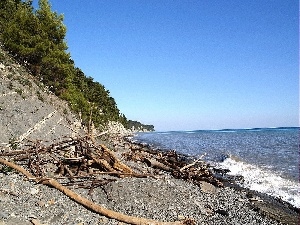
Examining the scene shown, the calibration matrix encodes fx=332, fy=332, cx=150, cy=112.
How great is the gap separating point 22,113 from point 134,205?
47.0 feet

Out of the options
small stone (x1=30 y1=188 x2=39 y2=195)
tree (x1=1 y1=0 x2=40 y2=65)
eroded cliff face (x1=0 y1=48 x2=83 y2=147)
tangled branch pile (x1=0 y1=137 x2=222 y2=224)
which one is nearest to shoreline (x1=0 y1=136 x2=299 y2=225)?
small stone (x1=30 y1=188 x2=39 y2=195)

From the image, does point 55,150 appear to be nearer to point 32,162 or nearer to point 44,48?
point 32,162

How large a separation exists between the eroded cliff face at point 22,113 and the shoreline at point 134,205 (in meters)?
4.52

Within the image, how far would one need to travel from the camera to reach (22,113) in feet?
74.2

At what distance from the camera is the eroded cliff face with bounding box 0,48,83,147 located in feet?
62.8

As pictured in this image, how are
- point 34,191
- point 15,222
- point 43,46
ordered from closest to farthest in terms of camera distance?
1. point 15,222
2. point 34,191
3. point 43,46

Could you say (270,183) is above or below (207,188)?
below

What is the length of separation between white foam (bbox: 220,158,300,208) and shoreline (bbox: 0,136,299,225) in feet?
9.58

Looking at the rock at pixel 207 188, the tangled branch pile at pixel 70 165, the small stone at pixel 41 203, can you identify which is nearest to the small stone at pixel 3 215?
the small stone at pixel 41 203

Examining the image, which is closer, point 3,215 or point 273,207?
point 3,215

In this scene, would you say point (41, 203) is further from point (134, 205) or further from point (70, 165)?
point (70, 165)

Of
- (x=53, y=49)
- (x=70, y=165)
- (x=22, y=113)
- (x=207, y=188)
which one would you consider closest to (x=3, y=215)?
(x=70, y=165)

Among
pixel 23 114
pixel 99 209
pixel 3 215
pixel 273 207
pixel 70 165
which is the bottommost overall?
pixel 273 207

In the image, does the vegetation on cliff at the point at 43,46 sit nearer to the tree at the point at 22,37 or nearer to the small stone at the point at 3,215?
the tree at the point at 22,37
